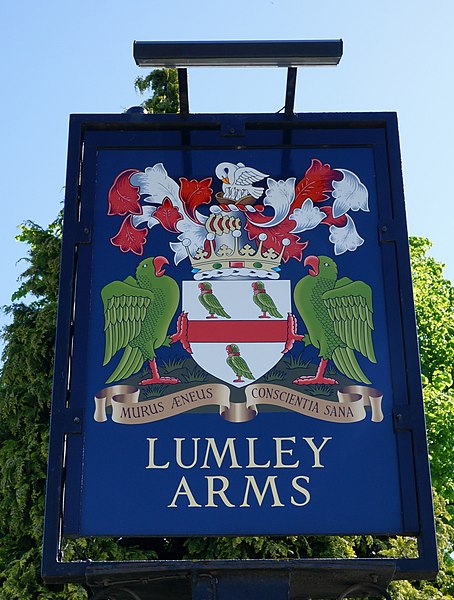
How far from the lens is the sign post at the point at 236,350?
3.95m

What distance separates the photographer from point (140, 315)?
4422 millimetres

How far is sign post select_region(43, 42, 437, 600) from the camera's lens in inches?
155

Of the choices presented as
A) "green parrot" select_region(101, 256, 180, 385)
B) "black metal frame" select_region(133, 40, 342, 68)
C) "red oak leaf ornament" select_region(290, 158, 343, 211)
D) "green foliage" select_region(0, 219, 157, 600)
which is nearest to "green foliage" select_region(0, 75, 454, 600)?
"green foliage" select_region(0, 219, 157, 600)

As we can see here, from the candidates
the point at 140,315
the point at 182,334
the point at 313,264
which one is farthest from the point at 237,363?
the point at 313,264

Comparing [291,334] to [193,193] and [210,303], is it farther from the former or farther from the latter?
[193,193]

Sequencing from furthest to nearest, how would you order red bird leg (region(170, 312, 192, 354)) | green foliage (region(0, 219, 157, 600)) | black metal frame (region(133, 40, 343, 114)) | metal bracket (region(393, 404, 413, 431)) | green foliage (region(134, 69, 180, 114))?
green foliage (region(134, 69, 180, 114)) < green foliage (region(0, 219, 157, 600)) < black metal frame (region(133, 40, 343, 114)) < red bird leg (region(170, 312, 192, 354)) < metal bracket (region(393, 404, 413, 431))

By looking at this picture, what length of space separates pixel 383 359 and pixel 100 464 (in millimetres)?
1440

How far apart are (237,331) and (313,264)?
549 millimetres

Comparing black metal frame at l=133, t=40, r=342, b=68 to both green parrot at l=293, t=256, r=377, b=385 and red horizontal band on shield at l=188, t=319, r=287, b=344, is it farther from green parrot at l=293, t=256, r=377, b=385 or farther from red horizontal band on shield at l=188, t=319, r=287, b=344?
red horizontal band on shield at l=188, t=319, r=287, b=344

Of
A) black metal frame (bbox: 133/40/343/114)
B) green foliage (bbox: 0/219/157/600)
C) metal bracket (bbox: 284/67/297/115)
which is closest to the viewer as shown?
black metal frame (bbox: 133/40/343/114)

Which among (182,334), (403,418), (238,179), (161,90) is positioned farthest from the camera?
(161,90)

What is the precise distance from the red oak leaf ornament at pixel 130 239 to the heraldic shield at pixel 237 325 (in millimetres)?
349

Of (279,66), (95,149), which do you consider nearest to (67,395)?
(95,149)

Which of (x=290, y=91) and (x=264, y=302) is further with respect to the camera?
(x=290, y=91)
